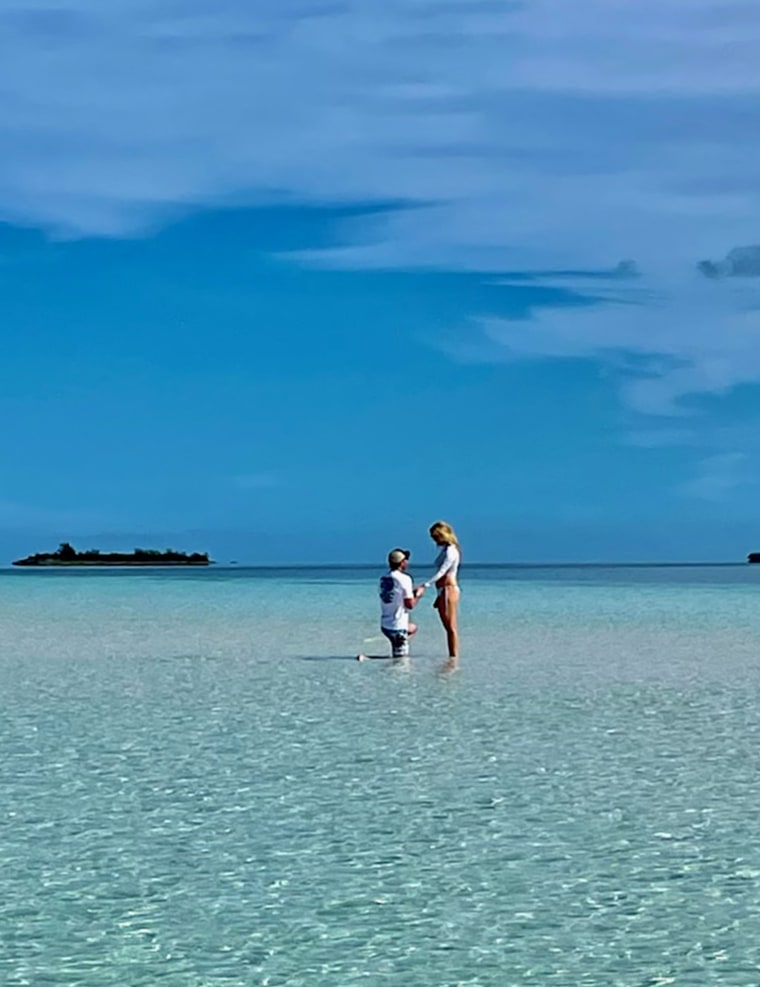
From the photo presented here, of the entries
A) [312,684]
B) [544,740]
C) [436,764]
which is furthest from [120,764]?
[312,684]

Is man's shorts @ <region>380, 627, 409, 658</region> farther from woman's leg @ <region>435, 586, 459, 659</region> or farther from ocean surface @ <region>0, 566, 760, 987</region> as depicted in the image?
ocean surface @ <region>0, 566, 760, 987</region>

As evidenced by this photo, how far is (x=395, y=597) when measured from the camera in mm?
19109

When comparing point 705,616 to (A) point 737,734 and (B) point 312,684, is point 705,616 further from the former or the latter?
(A) point 737,734

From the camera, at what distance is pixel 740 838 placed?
8258 mm

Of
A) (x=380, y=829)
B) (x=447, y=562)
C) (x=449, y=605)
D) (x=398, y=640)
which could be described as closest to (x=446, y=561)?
(x=447, y=562)

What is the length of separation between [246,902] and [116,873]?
0.90 meters

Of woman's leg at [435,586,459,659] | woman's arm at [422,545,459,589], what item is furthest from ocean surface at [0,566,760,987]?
woman's arm at [422,545,459,589]

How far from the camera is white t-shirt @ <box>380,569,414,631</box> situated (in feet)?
61.8

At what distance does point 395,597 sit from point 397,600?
9cm

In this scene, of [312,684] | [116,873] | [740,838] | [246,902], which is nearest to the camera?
[246,902]

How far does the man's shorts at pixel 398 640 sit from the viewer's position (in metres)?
19.9

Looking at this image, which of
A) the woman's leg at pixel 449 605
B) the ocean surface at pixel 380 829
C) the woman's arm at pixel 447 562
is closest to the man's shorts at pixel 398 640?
the woman's leg at pixel 449 605

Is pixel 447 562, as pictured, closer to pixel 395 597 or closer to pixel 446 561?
pixel 446 561

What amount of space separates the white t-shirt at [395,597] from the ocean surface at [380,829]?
3.36 ft
